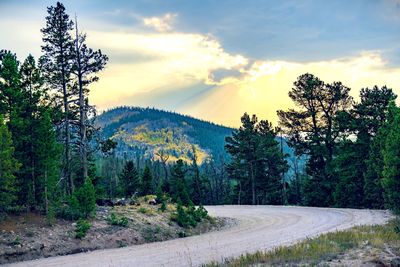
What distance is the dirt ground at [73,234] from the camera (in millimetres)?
18156

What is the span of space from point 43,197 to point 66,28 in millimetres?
12525

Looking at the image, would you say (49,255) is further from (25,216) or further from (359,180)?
(359,180)

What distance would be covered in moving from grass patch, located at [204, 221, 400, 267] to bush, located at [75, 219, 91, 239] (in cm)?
903

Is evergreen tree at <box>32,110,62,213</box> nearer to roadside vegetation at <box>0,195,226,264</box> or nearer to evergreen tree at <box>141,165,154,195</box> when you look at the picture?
roadside vegetation at <box>0,195,226,264</box>

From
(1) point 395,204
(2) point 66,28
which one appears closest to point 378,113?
(1) point 395,204

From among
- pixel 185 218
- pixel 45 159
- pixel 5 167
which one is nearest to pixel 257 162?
pixel 185 218

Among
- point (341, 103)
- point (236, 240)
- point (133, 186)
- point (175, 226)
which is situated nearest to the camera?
point (236, 240)

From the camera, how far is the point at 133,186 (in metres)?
52.3

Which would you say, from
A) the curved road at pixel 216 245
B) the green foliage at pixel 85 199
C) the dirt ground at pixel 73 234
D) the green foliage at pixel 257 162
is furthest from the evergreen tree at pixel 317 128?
the green foliage at pixel 85 199

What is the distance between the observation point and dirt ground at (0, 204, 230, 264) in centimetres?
1816

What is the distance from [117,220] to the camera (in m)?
22.9

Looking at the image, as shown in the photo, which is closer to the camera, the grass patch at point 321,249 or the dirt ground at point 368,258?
the dirt ground at point 368,258

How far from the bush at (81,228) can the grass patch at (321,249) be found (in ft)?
29.6

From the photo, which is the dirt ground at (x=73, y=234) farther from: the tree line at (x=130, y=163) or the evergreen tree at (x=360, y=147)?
the evergreen tree at (x=360, y=147)
